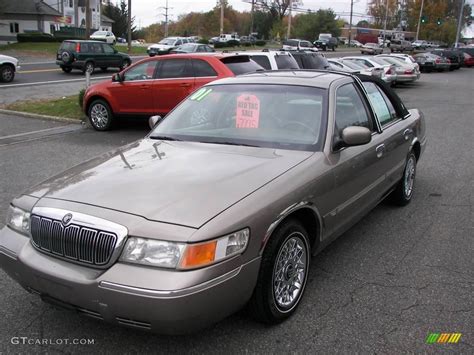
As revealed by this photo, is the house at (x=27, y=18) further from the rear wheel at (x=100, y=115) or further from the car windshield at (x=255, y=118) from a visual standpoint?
the car windshield at (x=255, y=118)

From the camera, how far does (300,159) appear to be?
3582 mm

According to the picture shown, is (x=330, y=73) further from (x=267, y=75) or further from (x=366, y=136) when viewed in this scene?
(x=366, y=136)

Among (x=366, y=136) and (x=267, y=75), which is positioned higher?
(x=267, y=75)

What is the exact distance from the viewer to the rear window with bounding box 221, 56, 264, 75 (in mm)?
10156

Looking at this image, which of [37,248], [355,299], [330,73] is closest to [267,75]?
[330,73]

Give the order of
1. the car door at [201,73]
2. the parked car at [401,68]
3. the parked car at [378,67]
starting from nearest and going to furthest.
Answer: the car door at [201,73] → the parked car at [378,67] → the parked car at [401,68]

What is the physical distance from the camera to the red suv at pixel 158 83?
33.2 feet

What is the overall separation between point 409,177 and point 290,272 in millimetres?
3000

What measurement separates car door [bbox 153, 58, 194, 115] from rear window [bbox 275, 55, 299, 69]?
99.1 inches

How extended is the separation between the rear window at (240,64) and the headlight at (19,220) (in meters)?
7.34

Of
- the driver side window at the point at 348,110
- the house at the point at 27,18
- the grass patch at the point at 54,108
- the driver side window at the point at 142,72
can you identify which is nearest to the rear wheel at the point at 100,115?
the driver side window at the point at 142,72

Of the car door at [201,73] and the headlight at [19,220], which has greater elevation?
the car door at [201,73]

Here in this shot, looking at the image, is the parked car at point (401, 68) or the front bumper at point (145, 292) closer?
the front bumper at point (145, 292)

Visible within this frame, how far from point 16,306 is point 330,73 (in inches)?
132
